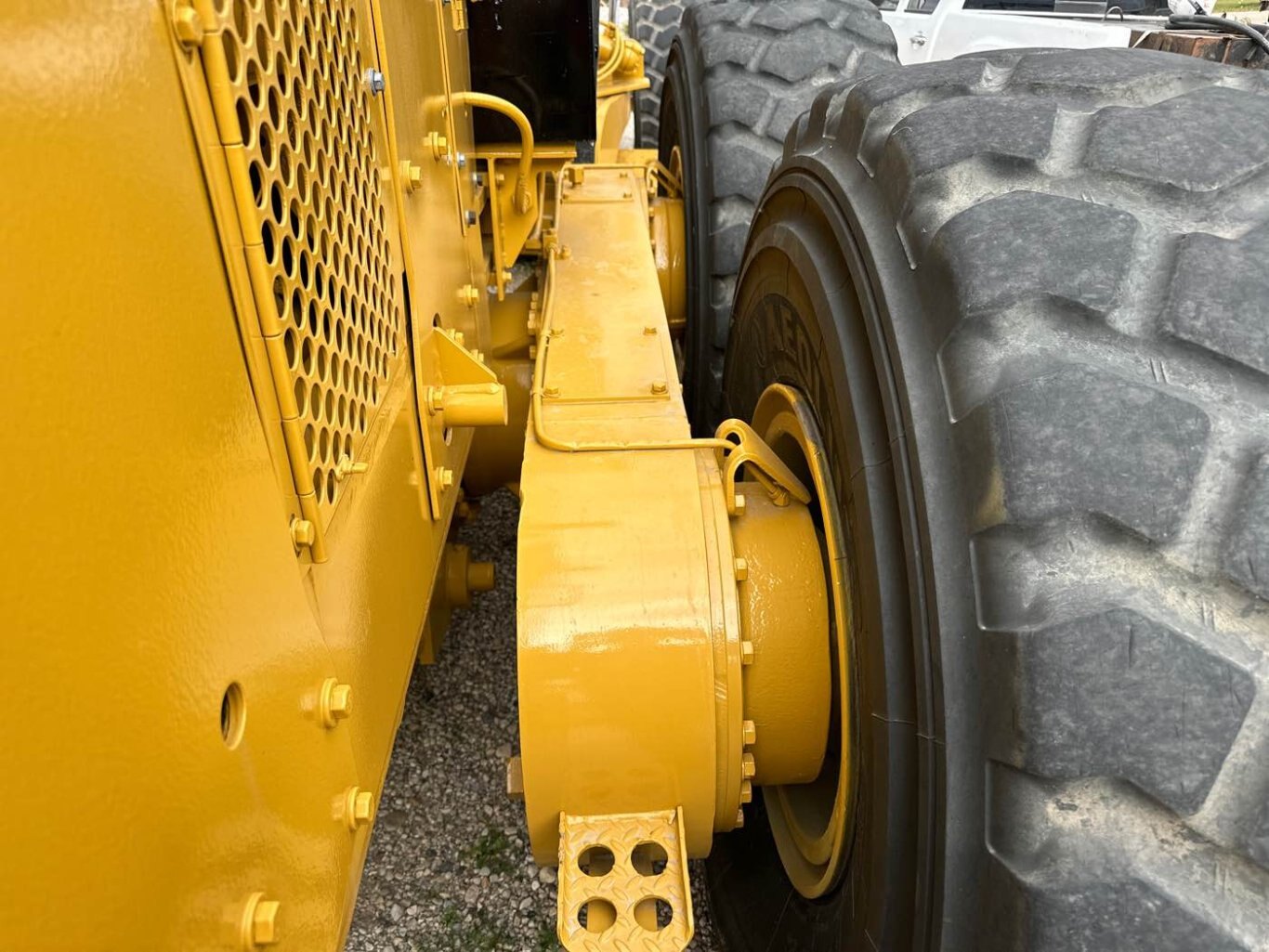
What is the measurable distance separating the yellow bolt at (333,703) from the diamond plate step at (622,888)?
44 cm

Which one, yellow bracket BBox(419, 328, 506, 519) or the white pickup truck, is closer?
yellow bracket BBox(419, 328, 506, 519)

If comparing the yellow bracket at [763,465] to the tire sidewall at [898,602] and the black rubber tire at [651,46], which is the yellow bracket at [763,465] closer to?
the tire sidewall at [898,602]

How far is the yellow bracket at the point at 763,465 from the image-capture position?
1.46m

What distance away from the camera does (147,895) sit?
641 mm

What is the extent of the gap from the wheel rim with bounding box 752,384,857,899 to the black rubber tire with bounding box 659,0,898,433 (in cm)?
82

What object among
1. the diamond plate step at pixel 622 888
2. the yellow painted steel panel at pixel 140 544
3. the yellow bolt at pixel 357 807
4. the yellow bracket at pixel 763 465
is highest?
the yellow painted steel panel at pixel 140 544

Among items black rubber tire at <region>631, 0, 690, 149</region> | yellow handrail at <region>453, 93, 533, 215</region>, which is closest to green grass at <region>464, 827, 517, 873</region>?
yellow handrail at <region>453, 93, 533, 215</region>

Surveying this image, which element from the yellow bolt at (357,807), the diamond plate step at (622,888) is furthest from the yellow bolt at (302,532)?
the diamond plate step at (622,888)

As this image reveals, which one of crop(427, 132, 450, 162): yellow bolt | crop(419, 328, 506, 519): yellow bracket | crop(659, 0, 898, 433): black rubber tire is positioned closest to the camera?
crop(419, 328, 506, 519): yellow bracket

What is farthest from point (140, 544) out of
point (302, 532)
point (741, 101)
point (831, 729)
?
point (741, 101)

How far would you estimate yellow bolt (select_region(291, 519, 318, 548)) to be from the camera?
3.19 feet

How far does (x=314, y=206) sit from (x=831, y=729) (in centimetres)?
107

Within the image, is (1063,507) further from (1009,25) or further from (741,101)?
(1009,25)

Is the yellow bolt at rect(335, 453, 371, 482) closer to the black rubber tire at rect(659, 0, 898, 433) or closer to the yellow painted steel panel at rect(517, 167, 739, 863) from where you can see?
the yellow painted steel panel at rect(517, 167, 739, 863)
